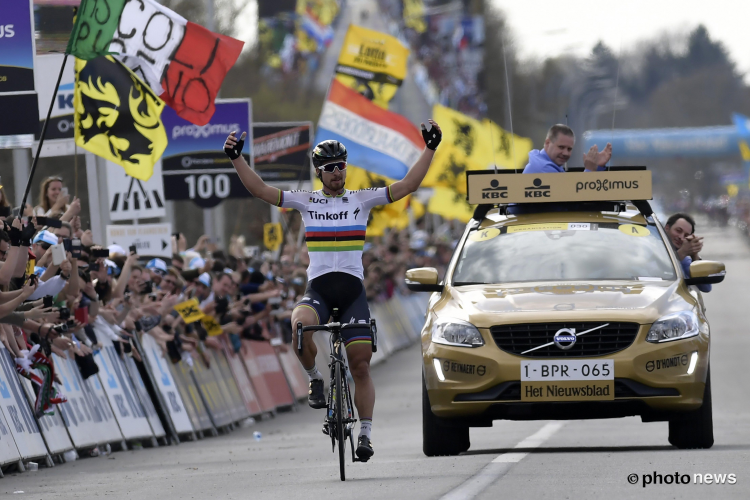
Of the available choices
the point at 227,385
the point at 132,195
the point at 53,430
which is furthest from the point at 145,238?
the point at 53,430

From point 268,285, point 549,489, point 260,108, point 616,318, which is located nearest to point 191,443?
point 268,285

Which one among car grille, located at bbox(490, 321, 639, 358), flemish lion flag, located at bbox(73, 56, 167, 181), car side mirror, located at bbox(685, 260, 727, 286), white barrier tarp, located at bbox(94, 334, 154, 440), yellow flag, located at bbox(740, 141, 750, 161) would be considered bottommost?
yellow flag, located at bbox(740, 141, 750, 161)

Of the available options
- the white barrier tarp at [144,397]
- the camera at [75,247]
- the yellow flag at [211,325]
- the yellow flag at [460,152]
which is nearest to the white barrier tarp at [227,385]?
the yellow flag at [211,325]

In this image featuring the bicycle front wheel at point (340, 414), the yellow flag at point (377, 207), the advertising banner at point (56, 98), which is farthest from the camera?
the yellow flag at point (377, 207)

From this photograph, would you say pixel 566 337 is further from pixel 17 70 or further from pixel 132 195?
pixel 132 195

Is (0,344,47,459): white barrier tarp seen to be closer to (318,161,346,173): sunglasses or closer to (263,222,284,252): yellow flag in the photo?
(318,161,346,173): sunglasses

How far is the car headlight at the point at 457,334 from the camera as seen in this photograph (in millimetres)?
11133

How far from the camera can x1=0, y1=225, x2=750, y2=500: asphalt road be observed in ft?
30.1

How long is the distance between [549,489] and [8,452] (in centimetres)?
503

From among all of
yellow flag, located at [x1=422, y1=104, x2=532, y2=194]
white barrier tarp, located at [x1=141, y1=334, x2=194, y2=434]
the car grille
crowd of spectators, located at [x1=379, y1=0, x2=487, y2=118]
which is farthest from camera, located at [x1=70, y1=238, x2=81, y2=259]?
crowd of spectators, located at [x1=379, y1=0, x2=487, y2=118]

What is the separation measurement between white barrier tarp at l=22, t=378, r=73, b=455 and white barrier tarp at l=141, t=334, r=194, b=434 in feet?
7.98

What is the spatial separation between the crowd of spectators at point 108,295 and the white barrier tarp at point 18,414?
92mm

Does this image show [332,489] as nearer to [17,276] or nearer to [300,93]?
[17,276]

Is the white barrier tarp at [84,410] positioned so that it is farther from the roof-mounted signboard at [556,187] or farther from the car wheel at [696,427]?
the car wheel at [696,427]
